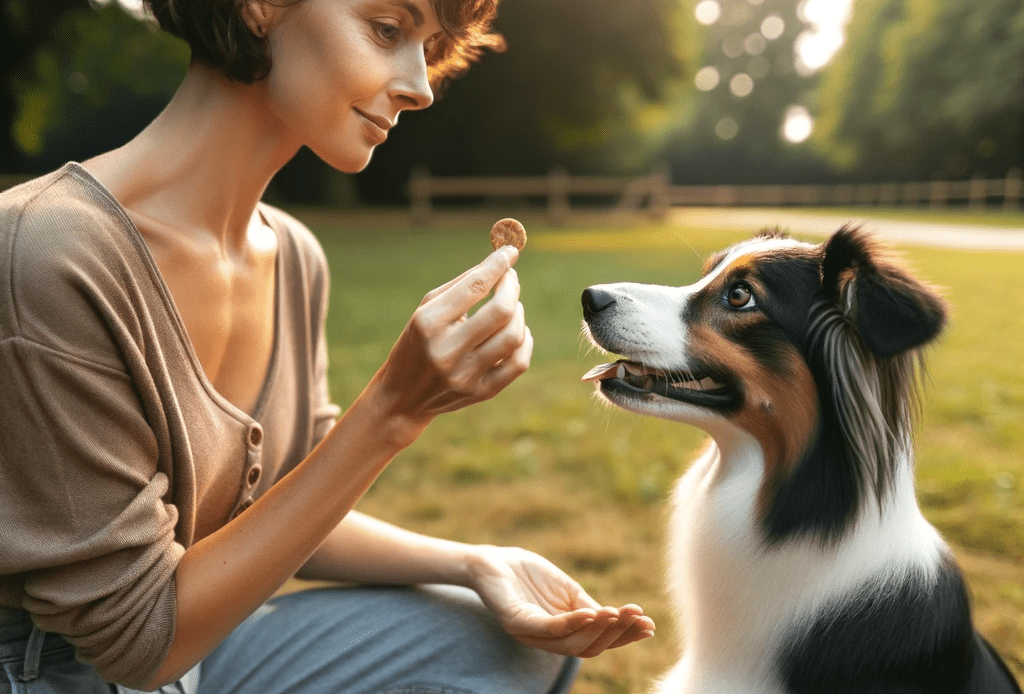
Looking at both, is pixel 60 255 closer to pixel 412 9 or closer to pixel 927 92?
pixel 412 9

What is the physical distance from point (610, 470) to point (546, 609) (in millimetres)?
2608

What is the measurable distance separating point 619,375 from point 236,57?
104 centimetres

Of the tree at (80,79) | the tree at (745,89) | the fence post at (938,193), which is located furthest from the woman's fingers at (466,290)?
the tree at (745,89)

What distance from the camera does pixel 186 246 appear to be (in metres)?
1.68

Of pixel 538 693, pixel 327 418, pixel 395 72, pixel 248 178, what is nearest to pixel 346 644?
pixel 538 693

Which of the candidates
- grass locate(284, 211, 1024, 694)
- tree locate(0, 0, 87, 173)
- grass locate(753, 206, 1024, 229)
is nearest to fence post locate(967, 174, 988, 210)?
grass locate(753, 206, 1024, 229)

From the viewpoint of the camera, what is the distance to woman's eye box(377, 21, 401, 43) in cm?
163

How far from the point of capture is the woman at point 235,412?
1363 mm

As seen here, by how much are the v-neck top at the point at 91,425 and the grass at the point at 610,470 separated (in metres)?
1.48

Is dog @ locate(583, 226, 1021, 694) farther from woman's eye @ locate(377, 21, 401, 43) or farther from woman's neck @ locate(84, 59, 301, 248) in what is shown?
woman's neck @ locate(84, 59, 301, 248)

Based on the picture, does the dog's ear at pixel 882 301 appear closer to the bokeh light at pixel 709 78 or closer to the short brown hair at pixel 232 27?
the short brown hair at pixel 232 27

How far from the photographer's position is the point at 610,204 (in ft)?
75.6

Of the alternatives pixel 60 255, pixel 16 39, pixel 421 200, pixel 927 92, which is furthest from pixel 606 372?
pixel 927 92

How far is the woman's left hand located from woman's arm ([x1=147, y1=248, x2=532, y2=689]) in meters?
0.47
